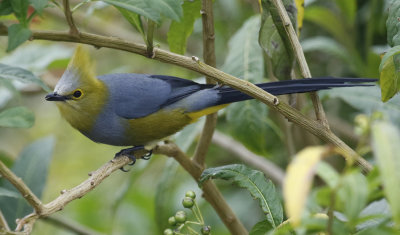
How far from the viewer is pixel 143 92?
10.4ft

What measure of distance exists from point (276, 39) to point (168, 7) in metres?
0.64

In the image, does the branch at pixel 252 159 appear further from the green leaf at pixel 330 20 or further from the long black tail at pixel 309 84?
the long black tail at pixel 309 84

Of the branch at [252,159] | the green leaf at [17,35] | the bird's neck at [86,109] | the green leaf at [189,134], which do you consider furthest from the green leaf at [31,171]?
the branch at [252,159]

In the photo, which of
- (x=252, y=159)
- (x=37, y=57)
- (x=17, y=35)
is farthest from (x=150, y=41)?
(x=37, y=57)

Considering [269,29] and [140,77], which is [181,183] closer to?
[140,77]

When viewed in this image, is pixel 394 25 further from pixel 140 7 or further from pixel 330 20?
pixel 330 20

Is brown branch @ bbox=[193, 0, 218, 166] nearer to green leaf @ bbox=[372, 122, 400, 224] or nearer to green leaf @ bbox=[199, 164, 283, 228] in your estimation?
green leaf @ bbox=[199, 164, 283, 228]

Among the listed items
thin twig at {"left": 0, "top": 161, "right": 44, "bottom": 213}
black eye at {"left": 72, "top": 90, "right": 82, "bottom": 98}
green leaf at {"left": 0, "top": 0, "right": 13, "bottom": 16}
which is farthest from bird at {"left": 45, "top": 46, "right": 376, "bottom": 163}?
thin twig at {"left": 0, "top": 161, "right": 44, "bottom": 213}

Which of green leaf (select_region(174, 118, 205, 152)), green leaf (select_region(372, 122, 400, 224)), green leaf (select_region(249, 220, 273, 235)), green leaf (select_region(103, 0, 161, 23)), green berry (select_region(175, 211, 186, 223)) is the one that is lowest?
green leaf (select_region(174, 118, 205, 152))

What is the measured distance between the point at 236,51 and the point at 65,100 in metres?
1.09

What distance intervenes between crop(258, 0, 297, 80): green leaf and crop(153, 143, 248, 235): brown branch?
24.3 inches

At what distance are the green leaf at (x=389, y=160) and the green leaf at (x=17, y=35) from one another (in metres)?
1.47

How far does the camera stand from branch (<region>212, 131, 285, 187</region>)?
144 inches

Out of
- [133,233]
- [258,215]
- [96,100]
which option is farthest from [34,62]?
[258,215]
